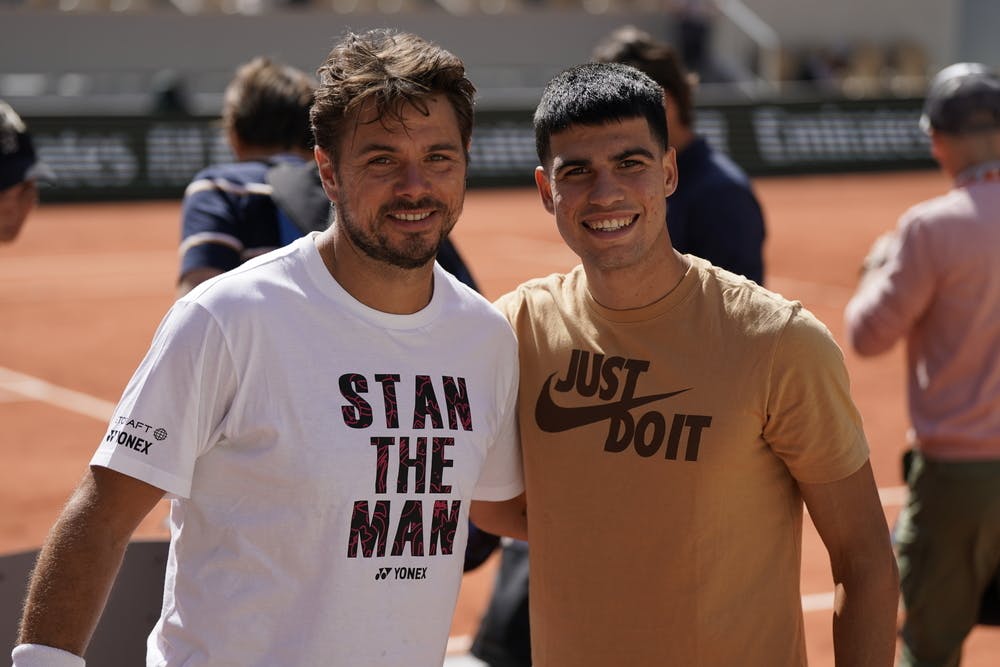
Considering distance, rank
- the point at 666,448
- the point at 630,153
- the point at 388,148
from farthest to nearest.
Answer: the point at 630,153 → the point at 666,448 → the point at 388,148

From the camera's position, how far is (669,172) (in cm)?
334

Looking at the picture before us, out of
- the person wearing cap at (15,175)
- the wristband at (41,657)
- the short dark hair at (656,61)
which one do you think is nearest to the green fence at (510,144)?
the short dark hair at (656,61)

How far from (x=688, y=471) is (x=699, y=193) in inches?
86.6


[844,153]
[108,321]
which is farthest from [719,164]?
[844,153]

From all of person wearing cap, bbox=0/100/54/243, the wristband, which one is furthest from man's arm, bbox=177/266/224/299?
the wristband

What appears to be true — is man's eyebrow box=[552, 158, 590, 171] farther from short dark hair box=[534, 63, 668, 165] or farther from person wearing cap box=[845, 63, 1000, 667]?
person wearing cap box=[845, 63, 1000, 667]

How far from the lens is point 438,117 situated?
3021 mm

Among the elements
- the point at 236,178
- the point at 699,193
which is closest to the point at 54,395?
the point at 236,178

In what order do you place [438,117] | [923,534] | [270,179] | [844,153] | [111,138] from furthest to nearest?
[844,153]
[111,138]
[923,534]
[270,179]
[438,117]

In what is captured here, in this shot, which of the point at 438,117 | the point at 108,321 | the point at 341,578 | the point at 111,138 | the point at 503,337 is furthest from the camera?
the point at 111,138

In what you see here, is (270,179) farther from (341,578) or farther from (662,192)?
(341,578)

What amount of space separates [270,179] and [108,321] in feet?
40.4

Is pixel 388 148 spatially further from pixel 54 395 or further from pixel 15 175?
pixel 54 395

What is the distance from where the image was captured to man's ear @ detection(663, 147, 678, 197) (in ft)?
10.8
